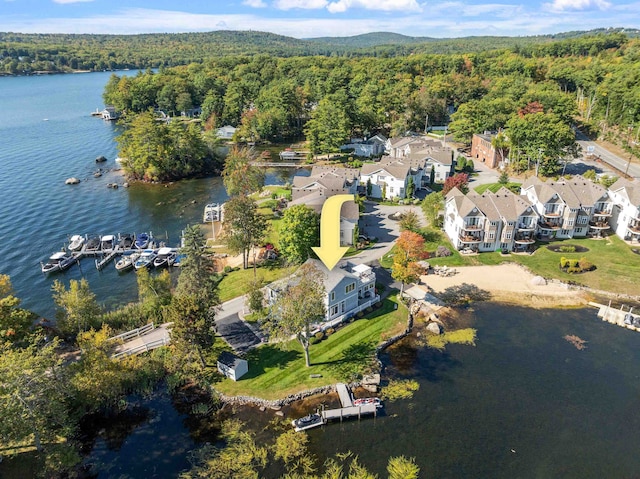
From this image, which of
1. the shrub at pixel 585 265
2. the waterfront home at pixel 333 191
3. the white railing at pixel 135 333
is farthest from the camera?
the waterfront home at pixel 333 191

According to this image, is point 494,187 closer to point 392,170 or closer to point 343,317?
point 392,170

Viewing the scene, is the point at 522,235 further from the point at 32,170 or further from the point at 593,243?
the point at 32,170

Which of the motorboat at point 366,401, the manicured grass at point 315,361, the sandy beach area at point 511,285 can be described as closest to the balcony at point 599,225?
the sandy beach area at point 511,285

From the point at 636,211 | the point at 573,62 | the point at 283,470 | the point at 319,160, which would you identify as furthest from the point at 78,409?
the point at 573,62

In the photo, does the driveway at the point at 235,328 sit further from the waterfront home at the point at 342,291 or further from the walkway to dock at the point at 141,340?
the walkway to dock at the point at 141,340

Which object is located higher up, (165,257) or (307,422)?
(165,257)

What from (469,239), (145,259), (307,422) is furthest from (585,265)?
(145,259)
